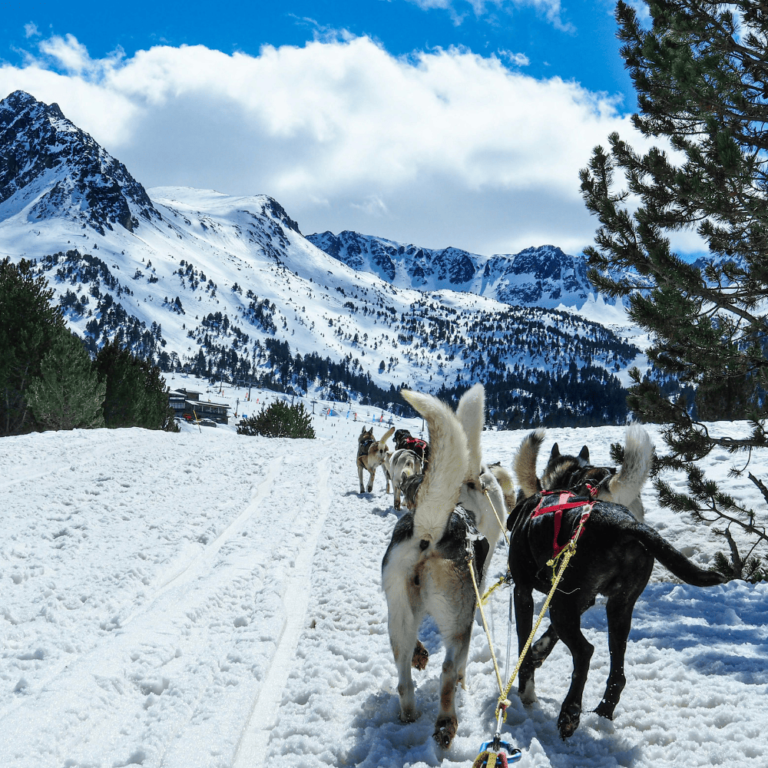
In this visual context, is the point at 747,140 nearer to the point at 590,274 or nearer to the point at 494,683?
the point at 590,274

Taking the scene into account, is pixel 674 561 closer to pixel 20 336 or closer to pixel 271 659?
pixel 271 659

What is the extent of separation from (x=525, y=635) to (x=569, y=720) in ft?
2.18

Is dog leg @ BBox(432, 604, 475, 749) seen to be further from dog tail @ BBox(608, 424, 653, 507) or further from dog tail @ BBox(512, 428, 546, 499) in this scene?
dog tail @ BBox(512, 428, 546, 499)

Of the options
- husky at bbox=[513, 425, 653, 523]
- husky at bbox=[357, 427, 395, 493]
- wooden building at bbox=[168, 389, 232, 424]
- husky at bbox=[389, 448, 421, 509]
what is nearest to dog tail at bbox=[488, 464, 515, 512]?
husky at bbox=[513, 425, 653, 523]

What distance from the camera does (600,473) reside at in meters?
4.75

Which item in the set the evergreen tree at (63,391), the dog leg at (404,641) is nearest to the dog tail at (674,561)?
the dog leg at (404,641)

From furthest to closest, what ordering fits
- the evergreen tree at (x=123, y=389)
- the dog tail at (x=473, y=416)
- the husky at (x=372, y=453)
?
the evergreen tree at (x=123, y=389) < the husky at (x=372, y=453) < the dog tail at (x=473, y=416)

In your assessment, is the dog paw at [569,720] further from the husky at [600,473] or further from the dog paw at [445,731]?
the husky at [600,473]

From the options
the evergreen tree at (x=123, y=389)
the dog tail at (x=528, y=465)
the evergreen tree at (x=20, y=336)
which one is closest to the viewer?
the dog tail at (x=528, y=465)

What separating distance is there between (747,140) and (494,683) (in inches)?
239

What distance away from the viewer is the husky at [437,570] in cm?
323

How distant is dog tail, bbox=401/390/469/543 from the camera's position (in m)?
3.24

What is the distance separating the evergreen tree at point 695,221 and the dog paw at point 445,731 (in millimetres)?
4163

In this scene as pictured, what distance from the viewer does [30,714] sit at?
3.43 metres
